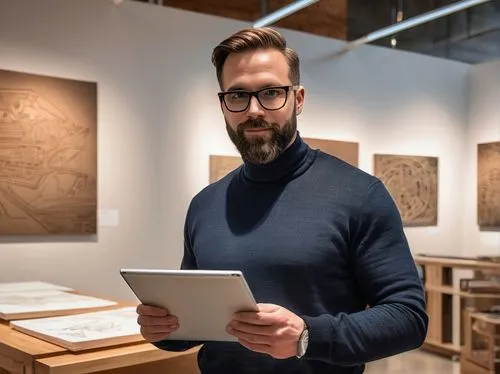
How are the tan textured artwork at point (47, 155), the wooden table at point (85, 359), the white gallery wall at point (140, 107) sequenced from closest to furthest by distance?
the wooden table at point (85, 359)
the tan textured artwork at point (47, 155)
the white gallery wall at point (140, 107)

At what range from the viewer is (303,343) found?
118cm

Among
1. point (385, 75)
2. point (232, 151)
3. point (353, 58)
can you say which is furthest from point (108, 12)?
point (385, 75)

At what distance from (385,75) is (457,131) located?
3.73 feet

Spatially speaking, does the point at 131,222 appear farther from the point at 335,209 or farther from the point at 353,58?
the point at 335,209

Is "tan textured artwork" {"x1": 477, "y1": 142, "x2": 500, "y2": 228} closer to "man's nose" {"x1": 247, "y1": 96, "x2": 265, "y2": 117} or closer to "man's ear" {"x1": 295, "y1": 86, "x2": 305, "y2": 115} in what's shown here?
"man's ear" {"x1": 295, "y1": 86, "x2": 305, "y2": 115}

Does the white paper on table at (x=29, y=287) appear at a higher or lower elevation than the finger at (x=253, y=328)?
lower

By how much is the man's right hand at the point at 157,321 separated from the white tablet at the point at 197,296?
12 mm

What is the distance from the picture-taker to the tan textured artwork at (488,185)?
618 cm

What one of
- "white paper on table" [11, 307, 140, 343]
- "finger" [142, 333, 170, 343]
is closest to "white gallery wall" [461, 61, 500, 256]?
"white paper on table" [11, 307, 140, 343]

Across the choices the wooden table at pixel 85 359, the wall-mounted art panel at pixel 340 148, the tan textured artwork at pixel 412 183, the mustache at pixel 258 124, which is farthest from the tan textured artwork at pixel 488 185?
the mustache at pixel 258 124

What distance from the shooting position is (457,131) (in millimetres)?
6605

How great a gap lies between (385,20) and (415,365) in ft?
9.93

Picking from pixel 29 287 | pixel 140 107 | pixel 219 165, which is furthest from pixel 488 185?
pixel 29 287

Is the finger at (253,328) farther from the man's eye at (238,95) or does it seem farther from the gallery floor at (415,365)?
the gallery floor at (415,365)
